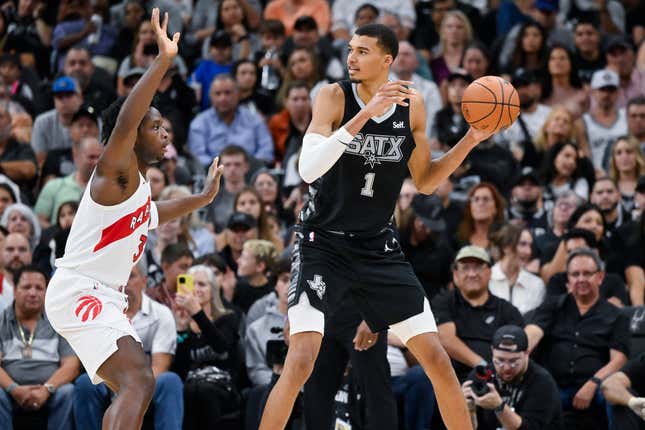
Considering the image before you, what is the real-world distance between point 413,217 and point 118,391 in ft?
19.1

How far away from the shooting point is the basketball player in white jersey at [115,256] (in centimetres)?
602

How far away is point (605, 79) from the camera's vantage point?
13945 millimetres

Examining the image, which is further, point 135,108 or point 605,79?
point 605,79

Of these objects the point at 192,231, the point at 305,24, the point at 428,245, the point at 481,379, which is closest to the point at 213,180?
the point at 481,379

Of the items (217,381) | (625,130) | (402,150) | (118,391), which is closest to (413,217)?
(217,381)

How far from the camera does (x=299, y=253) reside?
23.1 ft

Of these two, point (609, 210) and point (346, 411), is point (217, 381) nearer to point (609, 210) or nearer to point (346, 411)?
point (346, 411)

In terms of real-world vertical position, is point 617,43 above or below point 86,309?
above

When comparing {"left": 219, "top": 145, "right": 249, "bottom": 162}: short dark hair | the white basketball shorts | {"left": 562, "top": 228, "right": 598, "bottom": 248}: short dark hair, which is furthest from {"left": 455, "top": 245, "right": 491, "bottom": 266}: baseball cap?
the white basketball shorts

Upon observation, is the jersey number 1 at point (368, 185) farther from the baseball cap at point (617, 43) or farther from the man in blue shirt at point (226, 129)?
the baseball cap at point (617, 43)

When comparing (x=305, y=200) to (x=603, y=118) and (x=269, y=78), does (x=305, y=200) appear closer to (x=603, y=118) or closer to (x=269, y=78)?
(x=269, y=78)

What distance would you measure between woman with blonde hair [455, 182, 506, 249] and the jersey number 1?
196 inches

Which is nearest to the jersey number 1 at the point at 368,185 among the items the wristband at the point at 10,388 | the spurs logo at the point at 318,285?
the spurs logo at the point at 318,285

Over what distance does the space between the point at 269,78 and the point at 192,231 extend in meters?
3.18
